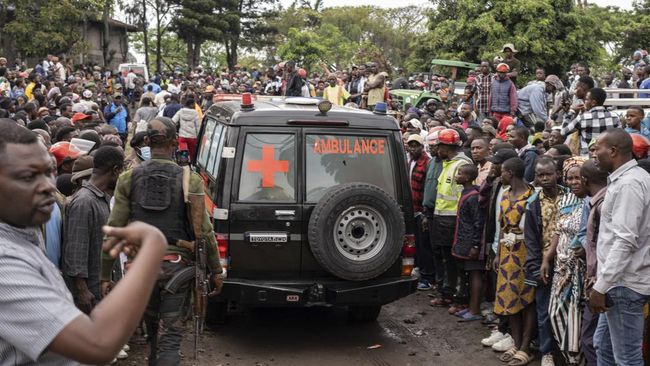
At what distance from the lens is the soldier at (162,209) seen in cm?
566

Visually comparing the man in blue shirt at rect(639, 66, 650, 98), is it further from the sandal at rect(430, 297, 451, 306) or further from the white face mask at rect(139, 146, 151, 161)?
the white face mask at rect(139, 146, 151, 161)

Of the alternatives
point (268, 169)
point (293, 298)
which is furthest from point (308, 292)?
point (268, 169)

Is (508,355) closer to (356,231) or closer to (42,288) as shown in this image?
(356,231)

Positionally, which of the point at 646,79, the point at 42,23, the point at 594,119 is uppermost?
the point at 42,23

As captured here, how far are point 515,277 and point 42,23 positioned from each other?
1174 inches

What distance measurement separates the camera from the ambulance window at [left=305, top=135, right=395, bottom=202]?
23.3 feet

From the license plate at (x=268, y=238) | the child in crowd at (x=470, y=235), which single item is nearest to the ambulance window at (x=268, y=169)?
the license plate at (x=268, y=238)

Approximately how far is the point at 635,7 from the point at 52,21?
23988 mm

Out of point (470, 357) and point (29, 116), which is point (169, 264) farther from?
point (29, 116)

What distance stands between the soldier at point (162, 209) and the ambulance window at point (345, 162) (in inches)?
60.4

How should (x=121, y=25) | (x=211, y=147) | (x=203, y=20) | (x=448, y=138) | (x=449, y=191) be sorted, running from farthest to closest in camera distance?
(x=121, y=25), (x=203, y=20), (x=448, y=138), (x=449, y=191), (x=211, y=147)

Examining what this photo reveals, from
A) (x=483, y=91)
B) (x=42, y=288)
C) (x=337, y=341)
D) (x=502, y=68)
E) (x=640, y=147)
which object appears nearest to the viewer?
(x=42, y=288)

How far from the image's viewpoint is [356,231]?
693 cm

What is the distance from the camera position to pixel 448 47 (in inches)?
1005
